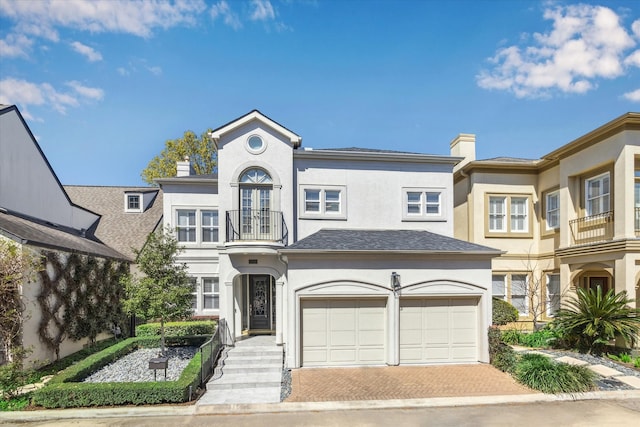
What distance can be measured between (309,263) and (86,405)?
716 cm

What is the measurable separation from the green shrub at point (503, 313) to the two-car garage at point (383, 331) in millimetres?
5234

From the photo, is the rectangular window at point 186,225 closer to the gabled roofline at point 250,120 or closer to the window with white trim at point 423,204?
the gabled roofline at point 250,120

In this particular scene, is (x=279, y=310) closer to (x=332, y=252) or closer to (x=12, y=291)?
(x=332, y=252)

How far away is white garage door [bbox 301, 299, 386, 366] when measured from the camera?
12734mm

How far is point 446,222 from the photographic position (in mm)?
16781

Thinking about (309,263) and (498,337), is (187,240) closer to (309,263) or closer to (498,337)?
(309,263)

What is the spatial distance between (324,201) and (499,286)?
33.8 ft

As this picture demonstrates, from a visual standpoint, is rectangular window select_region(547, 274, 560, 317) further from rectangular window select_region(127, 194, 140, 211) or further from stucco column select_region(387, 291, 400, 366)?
rectangular window select_region(127, 194, 140, 211)

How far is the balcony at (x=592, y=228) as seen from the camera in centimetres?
1484

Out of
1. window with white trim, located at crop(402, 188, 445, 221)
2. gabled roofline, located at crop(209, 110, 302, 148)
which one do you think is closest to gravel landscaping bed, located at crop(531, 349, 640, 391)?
window with white trim, located at crop(402, 188, 445, 221)

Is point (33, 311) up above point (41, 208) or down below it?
below

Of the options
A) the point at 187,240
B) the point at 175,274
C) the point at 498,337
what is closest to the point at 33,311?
the point at 175,274

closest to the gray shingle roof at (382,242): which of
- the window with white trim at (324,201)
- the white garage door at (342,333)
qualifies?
the window with white trim at (324,201)

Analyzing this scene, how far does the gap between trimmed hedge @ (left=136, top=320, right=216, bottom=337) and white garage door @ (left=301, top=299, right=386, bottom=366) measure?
6111 millimetres
